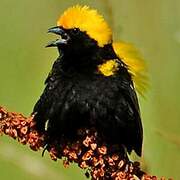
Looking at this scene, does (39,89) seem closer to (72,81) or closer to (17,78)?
(17,78)

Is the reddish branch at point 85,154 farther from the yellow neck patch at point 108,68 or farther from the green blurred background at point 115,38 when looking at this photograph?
the yellow neck patch at point 108,68

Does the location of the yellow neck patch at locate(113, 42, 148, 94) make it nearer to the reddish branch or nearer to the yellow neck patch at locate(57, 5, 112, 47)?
the yellow neck patch at locate(57, 5, 112, 47)

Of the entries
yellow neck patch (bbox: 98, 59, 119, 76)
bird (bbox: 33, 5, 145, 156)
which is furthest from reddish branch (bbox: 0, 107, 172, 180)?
yellow neck patch (bbox: 98, 59, 119, 76)

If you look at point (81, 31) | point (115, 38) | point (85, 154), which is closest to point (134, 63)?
point (115, 38)

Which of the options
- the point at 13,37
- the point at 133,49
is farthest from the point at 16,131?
the point at 13,37

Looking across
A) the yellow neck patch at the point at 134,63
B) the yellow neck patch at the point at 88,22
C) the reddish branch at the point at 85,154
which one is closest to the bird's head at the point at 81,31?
the yellow neck patch at the point at 88,22

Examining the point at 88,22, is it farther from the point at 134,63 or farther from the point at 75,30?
the point at 134,63

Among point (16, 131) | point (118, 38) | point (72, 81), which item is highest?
point (118, 38)
